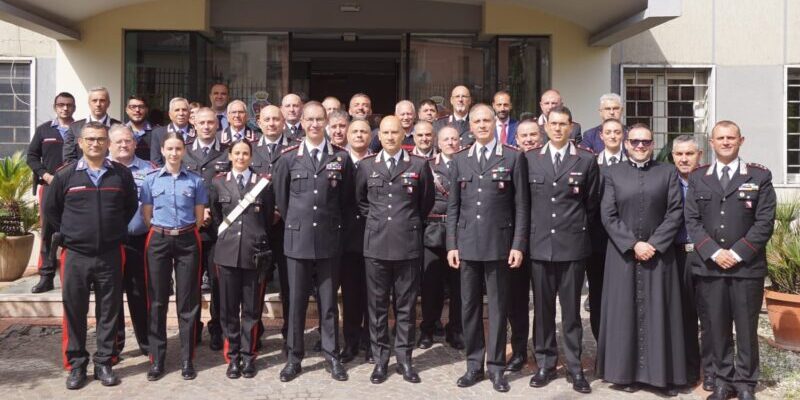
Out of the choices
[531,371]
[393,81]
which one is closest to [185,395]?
[531,371]

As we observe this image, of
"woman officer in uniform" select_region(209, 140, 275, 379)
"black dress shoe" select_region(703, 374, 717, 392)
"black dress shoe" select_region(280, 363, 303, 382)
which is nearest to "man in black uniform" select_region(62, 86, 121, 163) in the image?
"woman officer in uniform" select_region(209, 140, 275, 379)

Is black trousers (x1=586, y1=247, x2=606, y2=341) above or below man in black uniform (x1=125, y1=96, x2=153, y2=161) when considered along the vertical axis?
below

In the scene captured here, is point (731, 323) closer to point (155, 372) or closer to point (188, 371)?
point (188, 371)

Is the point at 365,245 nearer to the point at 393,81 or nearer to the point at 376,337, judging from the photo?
the point at 376,337

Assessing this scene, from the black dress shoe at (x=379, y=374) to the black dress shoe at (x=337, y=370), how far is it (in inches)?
7.8

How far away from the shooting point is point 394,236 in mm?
5555

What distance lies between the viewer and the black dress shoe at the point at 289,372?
558 cm

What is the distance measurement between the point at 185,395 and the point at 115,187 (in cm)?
152

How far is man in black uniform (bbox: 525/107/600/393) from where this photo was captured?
5.39m

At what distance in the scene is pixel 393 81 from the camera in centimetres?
1625

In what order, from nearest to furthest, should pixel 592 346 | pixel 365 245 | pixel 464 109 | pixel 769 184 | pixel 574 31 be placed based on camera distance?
pixel 769 184 < pixel 365 245 < pixel 592 346 < pixel 464 109 < pixel 574 31

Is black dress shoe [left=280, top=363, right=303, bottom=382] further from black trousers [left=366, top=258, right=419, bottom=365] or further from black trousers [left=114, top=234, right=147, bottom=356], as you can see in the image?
black trousers [left=114, top=234, right=147, bottom=356]

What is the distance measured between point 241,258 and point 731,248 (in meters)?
3.36

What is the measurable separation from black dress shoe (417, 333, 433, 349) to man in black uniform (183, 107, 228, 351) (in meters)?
1.64
